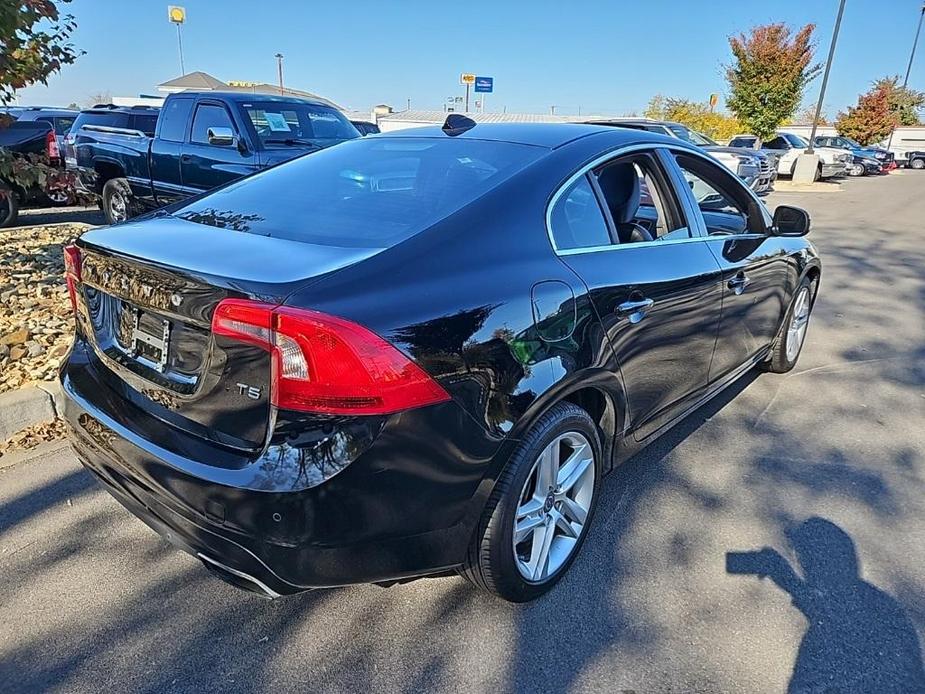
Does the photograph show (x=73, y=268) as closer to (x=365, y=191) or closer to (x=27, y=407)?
(x=365, y=191)

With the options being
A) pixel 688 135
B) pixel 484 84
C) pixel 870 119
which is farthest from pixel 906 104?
pixel 688 135

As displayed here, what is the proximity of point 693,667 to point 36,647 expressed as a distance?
7.21 feet

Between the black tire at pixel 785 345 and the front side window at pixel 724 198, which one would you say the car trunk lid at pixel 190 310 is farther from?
the black tire at pixel 785 345

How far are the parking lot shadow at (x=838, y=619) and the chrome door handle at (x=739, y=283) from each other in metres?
1.22

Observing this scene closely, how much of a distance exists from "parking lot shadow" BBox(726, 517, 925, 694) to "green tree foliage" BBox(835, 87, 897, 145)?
4866cm

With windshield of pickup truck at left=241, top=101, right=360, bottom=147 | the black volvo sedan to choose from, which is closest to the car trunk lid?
the black volvo sedan

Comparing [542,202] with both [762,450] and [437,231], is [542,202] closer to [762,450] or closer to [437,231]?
[437,231]

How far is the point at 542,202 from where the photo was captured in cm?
244

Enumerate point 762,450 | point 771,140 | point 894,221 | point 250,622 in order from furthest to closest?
point 771,140, point 894,221, point 762,450, point 250,622

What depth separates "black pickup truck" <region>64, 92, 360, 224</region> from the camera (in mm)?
7465

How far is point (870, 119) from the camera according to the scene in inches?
1660

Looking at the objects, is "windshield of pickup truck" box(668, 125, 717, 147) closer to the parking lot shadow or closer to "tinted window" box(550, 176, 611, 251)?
"tinted window" box(550, 176, 611, 251)

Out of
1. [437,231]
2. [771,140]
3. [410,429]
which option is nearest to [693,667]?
[410,429]

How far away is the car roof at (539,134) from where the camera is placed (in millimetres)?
2846
